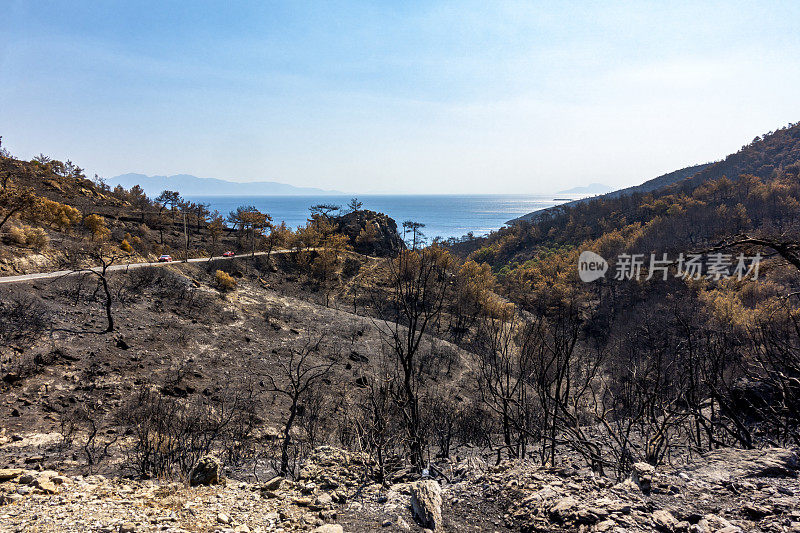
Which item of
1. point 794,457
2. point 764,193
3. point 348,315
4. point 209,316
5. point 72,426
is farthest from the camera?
point 764,193

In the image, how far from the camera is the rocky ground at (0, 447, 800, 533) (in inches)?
163

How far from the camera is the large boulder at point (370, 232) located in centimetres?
7544

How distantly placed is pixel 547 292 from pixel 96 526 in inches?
2309

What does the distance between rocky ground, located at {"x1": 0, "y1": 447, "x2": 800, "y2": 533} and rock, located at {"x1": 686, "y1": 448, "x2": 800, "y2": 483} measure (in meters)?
0.01

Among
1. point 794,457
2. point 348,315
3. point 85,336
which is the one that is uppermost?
point 794,457

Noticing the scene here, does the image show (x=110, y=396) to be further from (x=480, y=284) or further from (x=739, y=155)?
(x=739, y=155)

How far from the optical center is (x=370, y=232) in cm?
7544

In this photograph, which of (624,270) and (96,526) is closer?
(96,526)

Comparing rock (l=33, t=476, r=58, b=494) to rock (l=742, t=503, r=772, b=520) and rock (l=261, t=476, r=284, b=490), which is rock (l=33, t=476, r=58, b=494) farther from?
rock (l=742, t=503, r=772, b=520)

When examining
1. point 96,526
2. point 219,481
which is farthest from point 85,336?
point 96,526

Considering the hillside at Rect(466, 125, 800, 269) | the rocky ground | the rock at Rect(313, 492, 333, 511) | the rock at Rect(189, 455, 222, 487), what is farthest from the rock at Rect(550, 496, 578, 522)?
the hillside at Rect(466, 125, 800, 269)

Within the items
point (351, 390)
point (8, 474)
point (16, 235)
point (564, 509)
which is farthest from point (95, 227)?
point (564, 509)

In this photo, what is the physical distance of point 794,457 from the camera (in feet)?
16.9

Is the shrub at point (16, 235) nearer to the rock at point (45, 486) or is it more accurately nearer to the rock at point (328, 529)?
the rock at point (45, 486)
